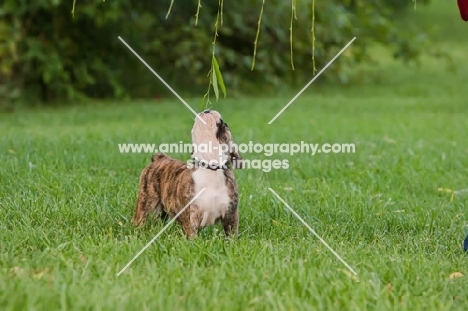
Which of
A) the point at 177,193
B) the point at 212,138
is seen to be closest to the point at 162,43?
the point at 177,193

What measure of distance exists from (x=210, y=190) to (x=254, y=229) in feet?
2.17

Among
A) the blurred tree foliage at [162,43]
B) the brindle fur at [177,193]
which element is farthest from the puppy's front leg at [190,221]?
the blurred tree foliage at [162,43]

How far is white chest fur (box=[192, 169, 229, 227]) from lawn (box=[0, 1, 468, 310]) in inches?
6.2

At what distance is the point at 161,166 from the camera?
4.07m

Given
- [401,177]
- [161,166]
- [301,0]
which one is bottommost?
[401,177]

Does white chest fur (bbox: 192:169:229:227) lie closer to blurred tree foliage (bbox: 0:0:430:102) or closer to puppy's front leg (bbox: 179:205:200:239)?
puppy's front leg (bbox: 179:205:200:239)

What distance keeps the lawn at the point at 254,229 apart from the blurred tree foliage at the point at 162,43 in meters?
2.37

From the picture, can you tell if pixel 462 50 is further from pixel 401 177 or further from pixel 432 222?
pixel 432 222

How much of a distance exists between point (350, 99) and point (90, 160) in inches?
252

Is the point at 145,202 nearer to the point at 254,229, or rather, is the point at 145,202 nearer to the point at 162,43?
the point at 254,229

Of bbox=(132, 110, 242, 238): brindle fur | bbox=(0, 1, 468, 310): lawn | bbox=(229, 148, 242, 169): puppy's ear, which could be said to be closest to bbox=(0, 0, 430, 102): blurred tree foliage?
bbox=(0, 1, 468, 310): lawn

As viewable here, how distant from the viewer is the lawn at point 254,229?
3.04 m

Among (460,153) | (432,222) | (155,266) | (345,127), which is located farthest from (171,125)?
(155,266)

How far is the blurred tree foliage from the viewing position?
426 inches
